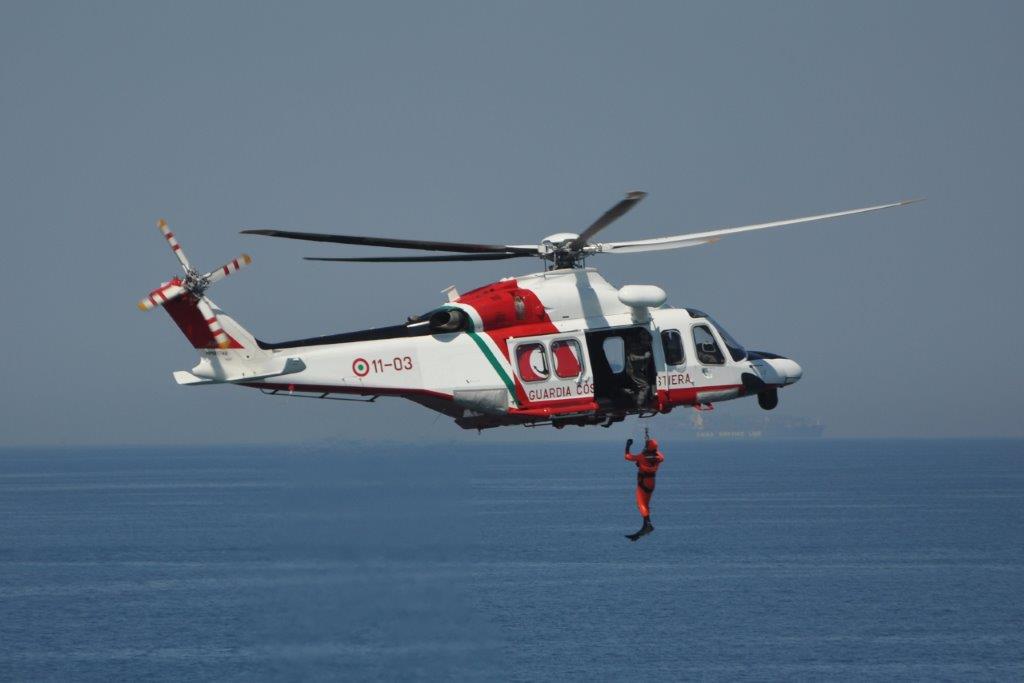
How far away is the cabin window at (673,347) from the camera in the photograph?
27.4 metres

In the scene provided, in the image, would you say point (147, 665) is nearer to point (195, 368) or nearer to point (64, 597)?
point (64, 597)

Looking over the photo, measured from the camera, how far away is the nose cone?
95.4 ft

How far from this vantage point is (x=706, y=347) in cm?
2803

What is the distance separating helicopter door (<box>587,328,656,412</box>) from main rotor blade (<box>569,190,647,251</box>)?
83.4 inches

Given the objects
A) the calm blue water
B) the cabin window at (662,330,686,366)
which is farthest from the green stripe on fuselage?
the calm blue water

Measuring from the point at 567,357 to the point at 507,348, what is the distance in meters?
1.32

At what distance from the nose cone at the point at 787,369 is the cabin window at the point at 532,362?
6229mm

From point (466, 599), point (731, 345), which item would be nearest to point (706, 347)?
point (731, 345)

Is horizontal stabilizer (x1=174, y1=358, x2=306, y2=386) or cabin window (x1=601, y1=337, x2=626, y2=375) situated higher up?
horizontal stabilizer (x1=174, y1=358, x2=306, y2=386)

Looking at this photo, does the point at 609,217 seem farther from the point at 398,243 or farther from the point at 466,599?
the point at 466,599

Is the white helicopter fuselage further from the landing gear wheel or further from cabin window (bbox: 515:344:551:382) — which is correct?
the landing gear wheel

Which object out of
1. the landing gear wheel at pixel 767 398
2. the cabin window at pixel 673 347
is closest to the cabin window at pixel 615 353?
the cabin window at pixel 673 347

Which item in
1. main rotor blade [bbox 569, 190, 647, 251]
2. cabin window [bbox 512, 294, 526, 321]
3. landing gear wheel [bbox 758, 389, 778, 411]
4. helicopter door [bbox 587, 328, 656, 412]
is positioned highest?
main rotor blade [bbox 569, 190, 647, 251]

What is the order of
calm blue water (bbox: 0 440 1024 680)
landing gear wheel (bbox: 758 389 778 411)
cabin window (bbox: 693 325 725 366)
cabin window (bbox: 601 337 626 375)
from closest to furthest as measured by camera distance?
cabin window (bbox: 601 337 626 375) < cabin window (bbox: 693 325 725 366) < landing gear wheel (bbox: 758 389 778 411) < calm blue water (bbox: 0 440 1024 680)
